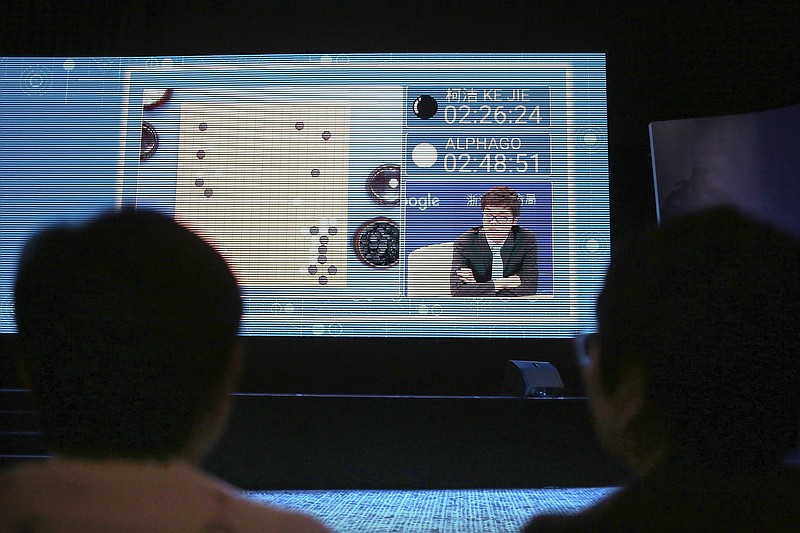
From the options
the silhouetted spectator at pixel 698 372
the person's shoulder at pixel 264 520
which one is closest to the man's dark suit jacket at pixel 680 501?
the silhouetted spectator at pixel 698 372

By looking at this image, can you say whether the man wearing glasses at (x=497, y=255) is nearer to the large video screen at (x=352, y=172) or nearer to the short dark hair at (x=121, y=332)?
the large video screen at (x=352, y=172)

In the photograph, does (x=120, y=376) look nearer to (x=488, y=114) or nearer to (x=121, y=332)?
(x=121, y=332)

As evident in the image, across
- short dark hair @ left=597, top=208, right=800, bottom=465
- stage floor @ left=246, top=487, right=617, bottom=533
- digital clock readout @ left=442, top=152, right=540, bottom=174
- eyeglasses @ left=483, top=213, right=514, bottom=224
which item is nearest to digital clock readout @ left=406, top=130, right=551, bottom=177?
digital clock readout @ left=442, top=152, right=540, bottom=174

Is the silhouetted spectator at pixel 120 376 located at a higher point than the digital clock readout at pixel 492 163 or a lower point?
lower

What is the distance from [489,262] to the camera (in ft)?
6.75

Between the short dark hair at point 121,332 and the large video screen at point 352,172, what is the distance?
1490 mm

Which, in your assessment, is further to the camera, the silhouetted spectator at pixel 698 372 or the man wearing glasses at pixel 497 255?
the man wearing glasses at pixel 497 255

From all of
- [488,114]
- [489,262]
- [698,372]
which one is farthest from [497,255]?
[698,372]

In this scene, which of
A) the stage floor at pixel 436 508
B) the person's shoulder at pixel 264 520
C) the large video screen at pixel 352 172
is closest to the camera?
the person's shoulder at pixel 264 520

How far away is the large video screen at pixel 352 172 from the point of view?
2029 mm

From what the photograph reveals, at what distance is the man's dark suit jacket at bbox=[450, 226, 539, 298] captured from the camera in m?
2.04

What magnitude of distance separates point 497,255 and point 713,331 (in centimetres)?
157

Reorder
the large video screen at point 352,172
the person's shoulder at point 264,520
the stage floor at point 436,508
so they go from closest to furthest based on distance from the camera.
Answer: the person's shoulder at point 264,520 < the stage floor at point 436,508 < the large video screen at point 352,172

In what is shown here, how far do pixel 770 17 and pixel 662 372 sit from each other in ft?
7.10
